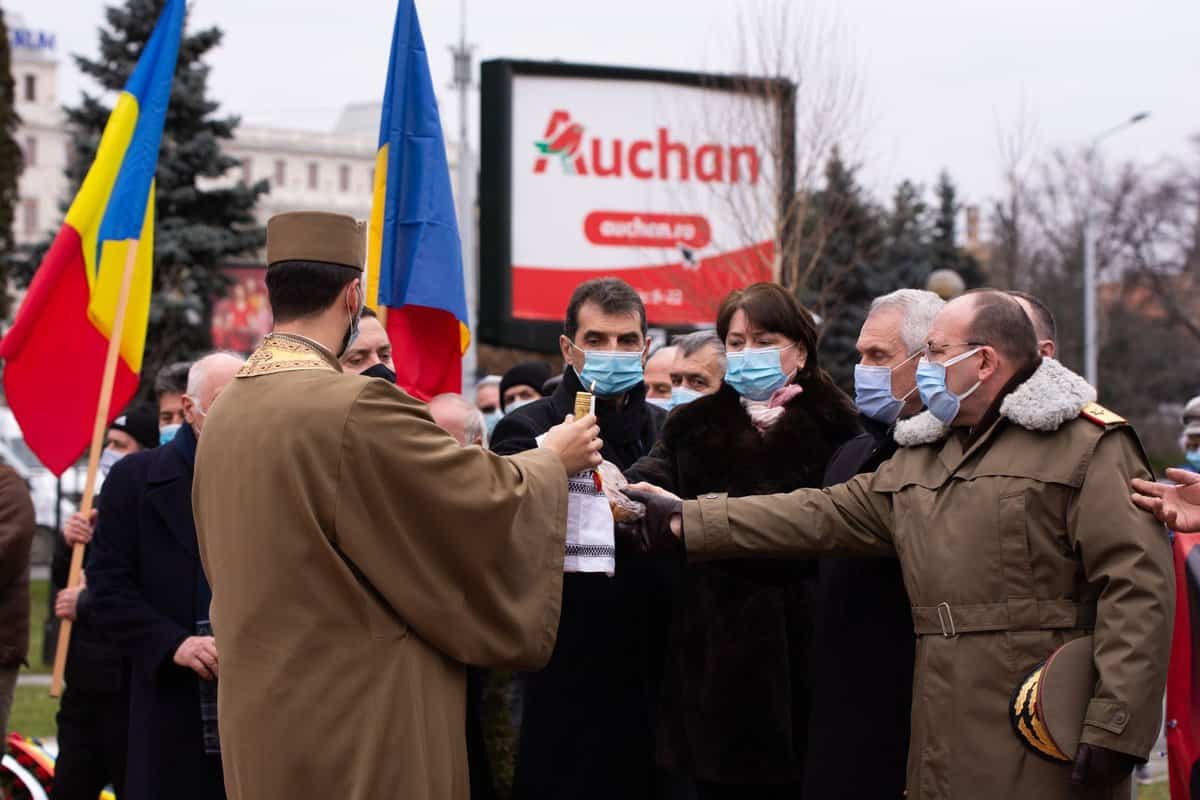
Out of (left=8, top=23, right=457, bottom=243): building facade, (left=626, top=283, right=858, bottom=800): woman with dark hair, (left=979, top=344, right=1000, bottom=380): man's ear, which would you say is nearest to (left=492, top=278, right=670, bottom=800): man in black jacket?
(left=626, top=283, right=858, bottom=800): woman with dark hair

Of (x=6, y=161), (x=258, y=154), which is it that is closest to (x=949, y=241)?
(x=6, y=161)

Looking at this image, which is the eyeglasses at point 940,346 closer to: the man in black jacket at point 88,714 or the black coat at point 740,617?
the black coat at point 740,617

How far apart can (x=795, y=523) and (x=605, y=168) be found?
54.9 ft

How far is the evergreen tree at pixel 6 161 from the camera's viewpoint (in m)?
34.8

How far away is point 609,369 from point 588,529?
953 millimetres

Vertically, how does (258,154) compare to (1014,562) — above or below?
above

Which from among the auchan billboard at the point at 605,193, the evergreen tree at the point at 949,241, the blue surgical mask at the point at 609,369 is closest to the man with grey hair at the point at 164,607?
the blue surgical mask at the point at 609,369

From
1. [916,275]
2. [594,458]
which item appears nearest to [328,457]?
[594,458]

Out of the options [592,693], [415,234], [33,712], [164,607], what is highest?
[415,234]

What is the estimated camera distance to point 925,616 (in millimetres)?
4379

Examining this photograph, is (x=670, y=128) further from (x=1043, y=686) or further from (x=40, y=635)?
(x=1043, y=686)

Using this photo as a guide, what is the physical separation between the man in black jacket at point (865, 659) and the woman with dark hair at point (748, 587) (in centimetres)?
19

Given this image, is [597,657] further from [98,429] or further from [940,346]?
[98,429]

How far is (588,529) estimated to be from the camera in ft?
15.3
